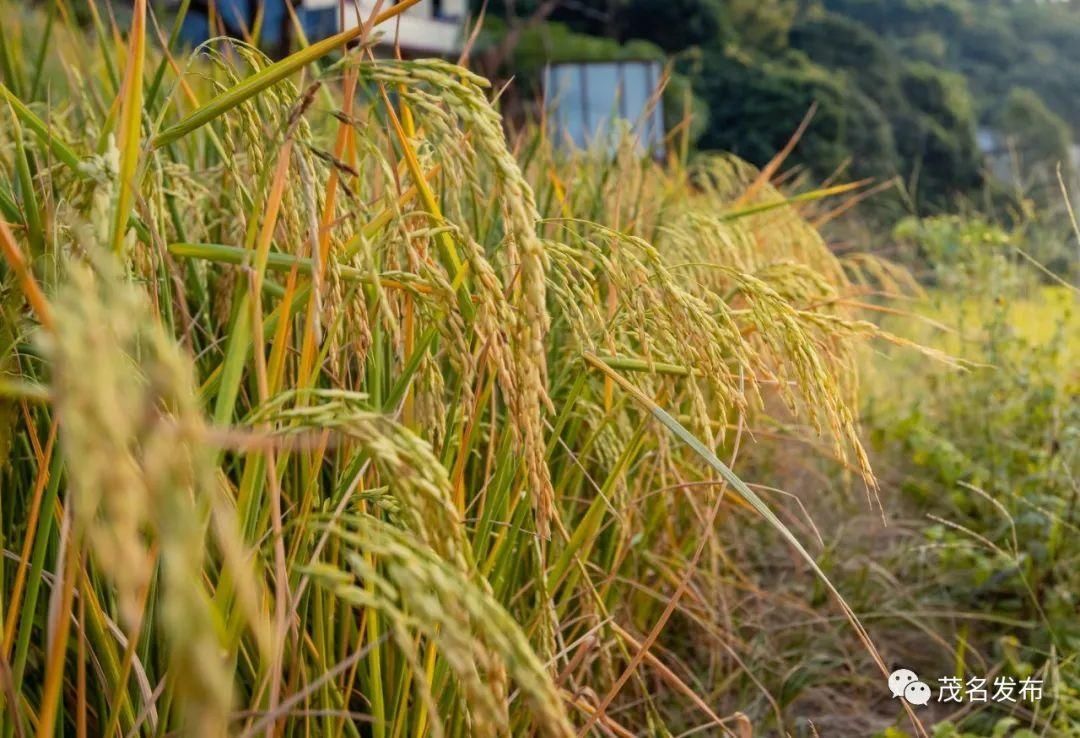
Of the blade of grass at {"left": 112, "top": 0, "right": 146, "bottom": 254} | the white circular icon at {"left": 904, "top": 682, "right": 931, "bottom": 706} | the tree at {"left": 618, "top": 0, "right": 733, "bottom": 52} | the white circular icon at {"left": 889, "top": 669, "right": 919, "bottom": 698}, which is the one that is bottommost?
the white circular icon at {"left": 904, "top": 682, "right": 931, "bottom": 706}

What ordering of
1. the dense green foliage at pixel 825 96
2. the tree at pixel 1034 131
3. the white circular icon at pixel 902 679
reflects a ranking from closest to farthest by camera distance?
the white circular icon at pixel 902 679
the dense green foliage at pixel 825 96
the tree at pixel 1034 131

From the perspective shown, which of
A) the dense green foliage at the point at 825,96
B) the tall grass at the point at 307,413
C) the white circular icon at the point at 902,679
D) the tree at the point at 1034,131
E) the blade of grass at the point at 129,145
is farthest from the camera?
the tree at the point at 1034,131

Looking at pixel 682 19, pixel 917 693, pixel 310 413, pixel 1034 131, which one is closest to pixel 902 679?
pixel 917 693

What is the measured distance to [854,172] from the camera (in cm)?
1177

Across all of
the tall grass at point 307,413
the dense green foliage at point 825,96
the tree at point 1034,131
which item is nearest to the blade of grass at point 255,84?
the tall grass at point 307,413

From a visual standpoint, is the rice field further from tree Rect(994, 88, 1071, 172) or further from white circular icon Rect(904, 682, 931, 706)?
tree Rect(994, 88, 1071, 172)

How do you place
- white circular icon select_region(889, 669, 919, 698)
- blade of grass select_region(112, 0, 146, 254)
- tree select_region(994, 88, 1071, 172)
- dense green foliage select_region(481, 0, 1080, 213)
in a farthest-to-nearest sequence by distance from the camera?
tree select_region(994, 88, 1071, 172) < dense green foliage select_region(481, 0, 1080, 213) < white circular icon select_region(889, 669, 919, 698) < blade of grass select_region(112, 0, 146, 254)

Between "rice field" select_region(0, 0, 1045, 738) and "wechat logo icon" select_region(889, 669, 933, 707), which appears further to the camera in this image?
"wechat logo icon" select_region(889, 669, 933, 707)

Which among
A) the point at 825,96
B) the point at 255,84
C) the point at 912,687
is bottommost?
the point at 825,96

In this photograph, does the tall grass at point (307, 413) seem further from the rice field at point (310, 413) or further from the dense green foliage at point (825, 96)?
the dense green foliage at point (825, 96)

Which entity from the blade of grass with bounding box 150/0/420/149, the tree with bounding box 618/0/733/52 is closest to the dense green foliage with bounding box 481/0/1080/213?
the tree with bounding box 618/0/733/52

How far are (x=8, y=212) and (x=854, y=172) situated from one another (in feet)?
39.2

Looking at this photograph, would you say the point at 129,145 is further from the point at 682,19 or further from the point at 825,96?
the point at 682,19

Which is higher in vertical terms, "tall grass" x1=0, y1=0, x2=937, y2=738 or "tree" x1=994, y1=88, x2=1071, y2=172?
"tall grass" x1=0, y1=0, x2=937, y2=738
